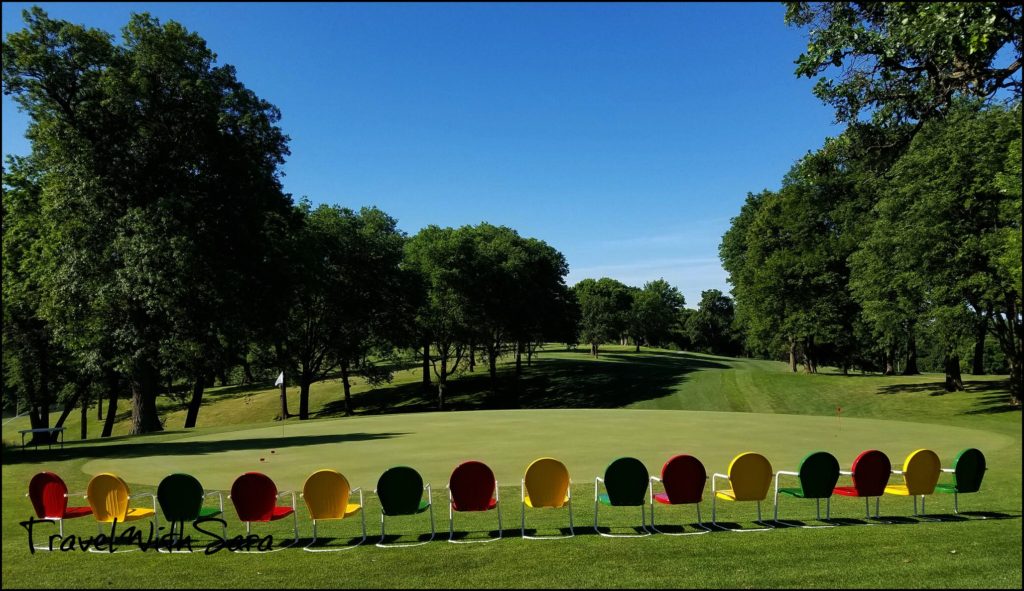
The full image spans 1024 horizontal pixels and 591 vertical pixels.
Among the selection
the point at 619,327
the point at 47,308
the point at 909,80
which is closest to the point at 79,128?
the point at 47,308

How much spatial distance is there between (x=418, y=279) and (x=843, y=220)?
3530cm

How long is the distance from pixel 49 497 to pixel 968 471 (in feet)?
48.1

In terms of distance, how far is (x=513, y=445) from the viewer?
69.1 feet

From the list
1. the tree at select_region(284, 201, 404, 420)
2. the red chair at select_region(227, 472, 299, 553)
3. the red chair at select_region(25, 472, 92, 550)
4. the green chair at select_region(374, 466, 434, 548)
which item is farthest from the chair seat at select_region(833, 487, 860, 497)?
the tree at select_region(284, 201, 404, 420)

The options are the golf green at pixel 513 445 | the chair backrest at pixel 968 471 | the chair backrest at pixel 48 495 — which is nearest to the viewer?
the chair backrest at pixel 48 495

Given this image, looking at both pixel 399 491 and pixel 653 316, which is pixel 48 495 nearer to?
pixel 399 491

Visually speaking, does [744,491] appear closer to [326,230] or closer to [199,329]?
[199,329]

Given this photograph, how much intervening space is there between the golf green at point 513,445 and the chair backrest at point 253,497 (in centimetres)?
488

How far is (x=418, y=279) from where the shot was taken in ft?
172

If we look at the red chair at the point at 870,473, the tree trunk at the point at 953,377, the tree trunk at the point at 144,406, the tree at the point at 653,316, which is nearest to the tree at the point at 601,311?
the tree at the point at 653,316

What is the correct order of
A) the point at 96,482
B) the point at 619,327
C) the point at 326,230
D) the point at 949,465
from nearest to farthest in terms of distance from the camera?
the point at 96,482 < the point at 949,465 < the point at 326,230 < the point at 619,327

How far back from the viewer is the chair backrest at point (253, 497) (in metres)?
9.09

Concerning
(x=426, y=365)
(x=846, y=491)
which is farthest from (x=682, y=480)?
(x=426, y=365)

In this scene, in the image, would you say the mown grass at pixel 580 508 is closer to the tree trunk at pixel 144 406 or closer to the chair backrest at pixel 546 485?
the chair backrest at pixel 546 485
